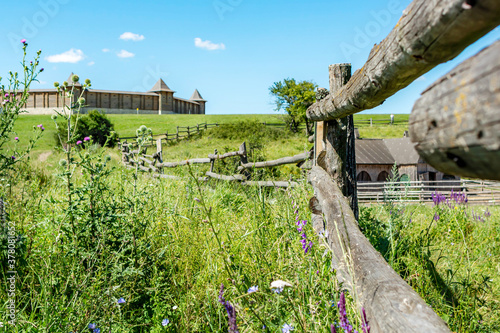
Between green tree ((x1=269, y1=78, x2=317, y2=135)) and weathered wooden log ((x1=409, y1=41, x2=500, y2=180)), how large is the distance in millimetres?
35550

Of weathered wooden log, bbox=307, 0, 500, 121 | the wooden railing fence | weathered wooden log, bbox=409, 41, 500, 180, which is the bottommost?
weathered wooden log, bbox=409, 41, 500, 180

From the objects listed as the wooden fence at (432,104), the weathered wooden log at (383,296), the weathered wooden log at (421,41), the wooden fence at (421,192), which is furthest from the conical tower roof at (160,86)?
the weathered wooden log at (383,296)

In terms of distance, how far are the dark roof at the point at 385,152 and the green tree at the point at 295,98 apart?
1335cm

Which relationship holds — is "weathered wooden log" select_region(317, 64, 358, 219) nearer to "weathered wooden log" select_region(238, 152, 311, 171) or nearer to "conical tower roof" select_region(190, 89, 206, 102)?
"weathered wooden log" select_region(238, 152, 311, 171)

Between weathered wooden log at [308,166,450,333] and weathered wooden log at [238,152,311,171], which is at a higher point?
weathered wooden log at [238,152,311,171]

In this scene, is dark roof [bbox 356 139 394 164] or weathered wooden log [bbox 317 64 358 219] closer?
weathered wooden log [bbox 317 64 358 219]

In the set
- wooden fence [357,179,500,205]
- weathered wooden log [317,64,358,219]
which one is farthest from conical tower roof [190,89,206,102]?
weathered wooden log [317,64,358,219]

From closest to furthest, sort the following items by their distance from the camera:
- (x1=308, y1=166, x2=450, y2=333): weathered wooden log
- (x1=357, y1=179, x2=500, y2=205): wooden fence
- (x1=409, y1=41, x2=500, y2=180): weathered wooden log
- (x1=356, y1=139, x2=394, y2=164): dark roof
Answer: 1. (x1=409, y1=41, x2=500, y2=180): weathered wooden log
2. (x1=308, y1=166, x2=450, y2=333): weathered wooden log
3. (x1=357, y1=179, x2=500, y2=205): wooden fence
4. (x1=356, y1=139, x2=394, y2=164): dark roof

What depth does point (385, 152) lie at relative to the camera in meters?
22.7

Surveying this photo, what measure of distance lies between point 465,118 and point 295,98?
1619 inches

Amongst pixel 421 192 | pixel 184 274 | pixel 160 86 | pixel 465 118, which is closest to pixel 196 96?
pixel 160 86

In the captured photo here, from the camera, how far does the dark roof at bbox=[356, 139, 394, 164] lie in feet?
71.2

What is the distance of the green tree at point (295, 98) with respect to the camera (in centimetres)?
3684

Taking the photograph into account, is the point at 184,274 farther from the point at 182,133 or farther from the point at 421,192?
the point at 182,133
